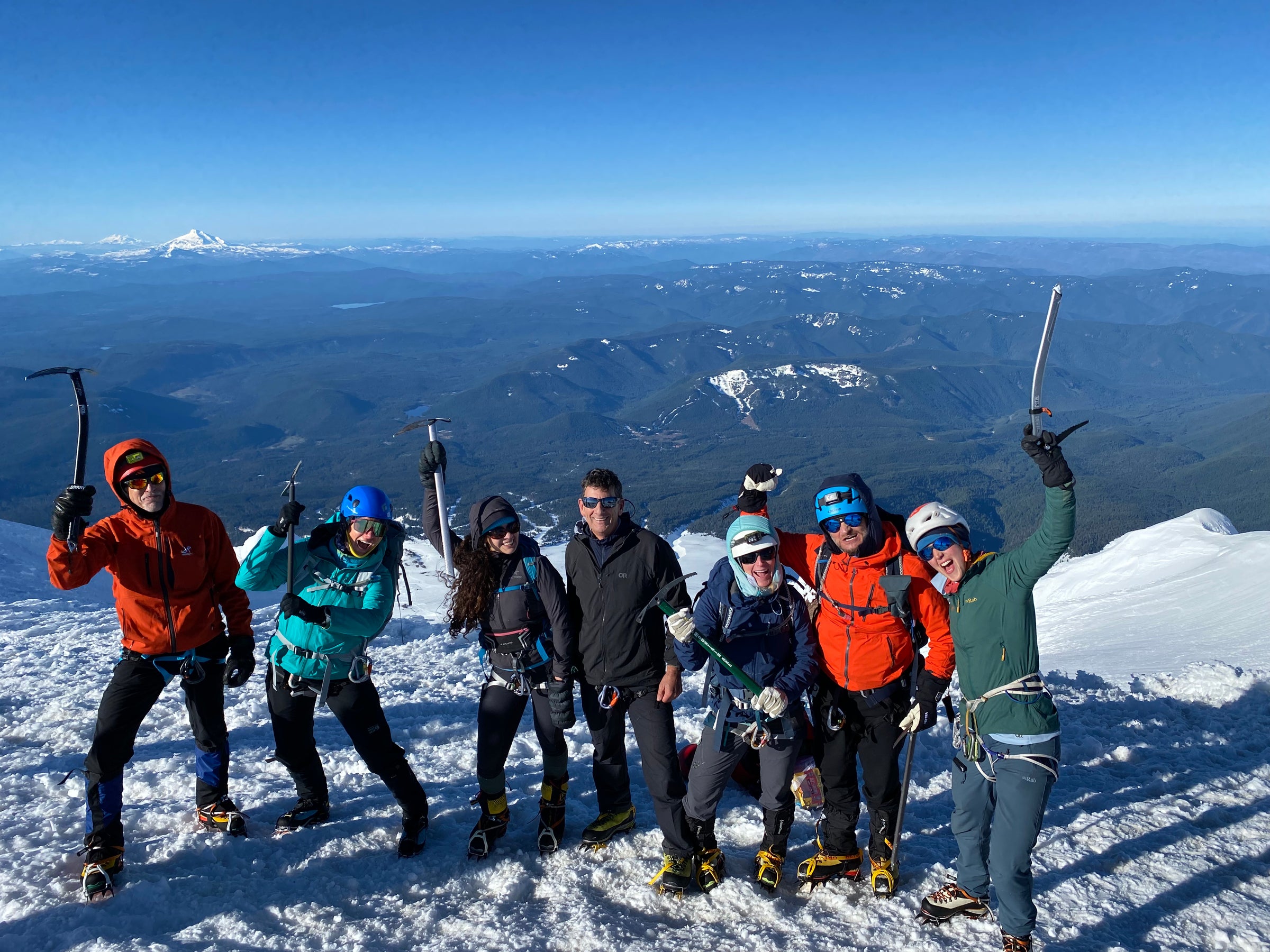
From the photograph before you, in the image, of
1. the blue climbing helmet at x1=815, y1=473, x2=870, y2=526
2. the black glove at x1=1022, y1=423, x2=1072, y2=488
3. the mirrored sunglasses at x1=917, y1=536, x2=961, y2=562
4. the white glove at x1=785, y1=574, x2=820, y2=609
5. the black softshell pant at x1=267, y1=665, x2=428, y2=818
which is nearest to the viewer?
the black glove at x1=1022, y1=423, x2=1072, y2=488

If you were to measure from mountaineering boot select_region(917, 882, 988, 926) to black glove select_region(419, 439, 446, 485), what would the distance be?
187 inches

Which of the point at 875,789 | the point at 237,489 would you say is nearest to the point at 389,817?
the point at 875,789

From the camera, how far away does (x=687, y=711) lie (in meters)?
8.37

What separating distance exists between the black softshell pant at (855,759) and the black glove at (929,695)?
15cm

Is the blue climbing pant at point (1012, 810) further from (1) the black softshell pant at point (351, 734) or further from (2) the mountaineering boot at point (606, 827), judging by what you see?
(1) the black softshell pant at point (351, 734)

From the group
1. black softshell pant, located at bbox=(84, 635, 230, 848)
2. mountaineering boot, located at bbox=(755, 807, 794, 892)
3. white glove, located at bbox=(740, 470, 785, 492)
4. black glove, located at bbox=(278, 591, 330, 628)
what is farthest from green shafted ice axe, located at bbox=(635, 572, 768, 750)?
black softshell pant, located at bbox=(84, 635, 230, 848)

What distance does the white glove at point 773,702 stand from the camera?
15.5 feet

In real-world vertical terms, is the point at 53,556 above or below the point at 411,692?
above

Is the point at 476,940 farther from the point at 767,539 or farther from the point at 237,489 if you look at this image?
the point at 237,489

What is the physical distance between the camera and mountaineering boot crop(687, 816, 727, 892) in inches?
204

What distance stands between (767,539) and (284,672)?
3651 millimetres

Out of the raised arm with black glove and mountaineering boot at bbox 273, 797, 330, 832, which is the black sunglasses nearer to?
mountaineering boot at bbox 273, 797, 330, 832

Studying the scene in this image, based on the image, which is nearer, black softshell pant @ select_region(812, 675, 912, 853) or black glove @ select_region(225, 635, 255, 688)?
black softshell pant @ select_region(812, 675, 912, 853)

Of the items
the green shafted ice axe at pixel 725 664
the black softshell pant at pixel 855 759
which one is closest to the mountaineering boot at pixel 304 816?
the green shafted ice axe at pixel 725 664
